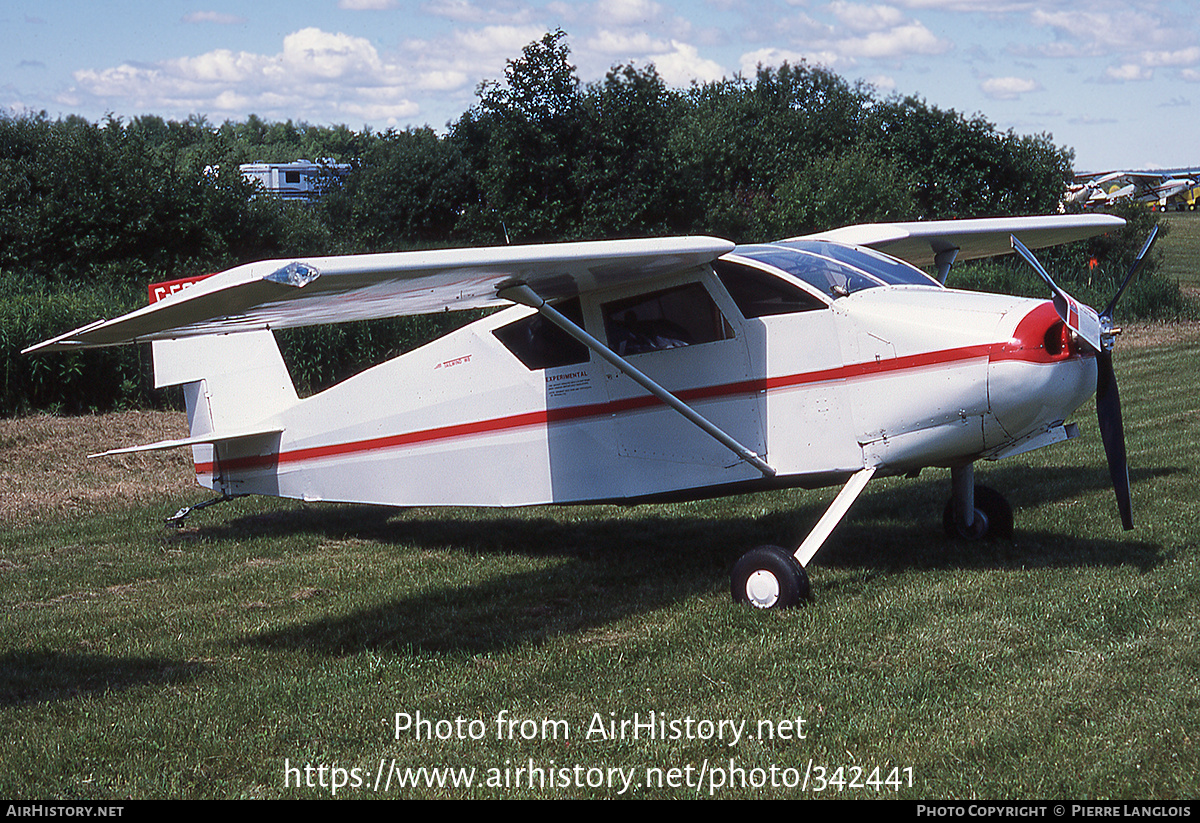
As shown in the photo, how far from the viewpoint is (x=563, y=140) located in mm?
24656

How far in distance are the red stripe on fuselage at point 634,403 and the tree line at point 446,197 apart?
26.5 feet

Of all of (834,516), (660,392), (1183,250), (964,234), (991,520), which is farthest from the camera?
(1183,250)

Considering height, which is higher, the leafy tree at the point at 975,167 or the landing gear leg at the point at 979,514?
the leafy tree at the point at 975,167

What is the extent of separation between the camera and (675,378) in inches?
294

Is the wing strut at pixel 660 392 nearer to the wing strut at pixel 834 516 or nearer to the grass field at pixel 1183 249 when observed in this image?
the wing strut at pixel 834 516

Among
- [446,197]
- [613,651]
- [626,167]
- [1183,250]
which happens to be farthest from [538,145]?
[1183,250]

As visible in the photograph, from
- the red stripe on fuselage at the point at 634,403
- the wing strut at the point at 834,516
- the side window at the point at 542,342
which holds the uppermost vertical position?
the side window at the point at 542,342

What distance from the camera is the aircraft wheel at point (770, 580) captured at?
653 cm

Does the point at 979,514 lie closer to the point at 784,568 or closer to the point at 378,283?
the point at 784,568

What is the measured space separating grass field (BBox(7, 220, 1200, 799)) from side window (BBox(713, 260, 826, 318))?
1869mm

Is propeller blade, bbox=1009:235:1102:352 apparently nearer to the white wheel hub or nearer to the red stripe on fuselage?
the red stripe on fuselage

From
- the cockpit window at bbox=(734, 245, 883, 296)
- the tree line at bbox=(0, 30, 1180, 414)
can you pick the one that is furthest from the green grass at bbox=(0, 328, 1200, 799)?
the tree line at bbox=(0, 30, 1180, 414)

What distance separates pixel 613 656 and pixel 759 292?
108 inches

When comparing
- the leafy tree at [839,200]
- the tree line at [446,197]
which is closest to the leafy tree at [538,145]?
the tree line at [446,197]
